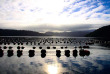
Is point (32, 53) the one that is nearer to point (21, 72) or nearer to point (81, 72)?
point (21, 72)

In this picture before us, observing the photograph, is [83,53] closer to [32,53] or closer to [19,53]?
[32,53]

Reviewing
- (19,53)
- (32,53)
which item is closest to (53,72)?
(32,53)

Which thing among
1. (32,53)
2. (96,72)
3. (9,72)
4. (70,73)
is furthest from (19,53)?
(96,72)

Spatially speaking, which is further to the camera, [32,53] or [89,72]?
[32,53]

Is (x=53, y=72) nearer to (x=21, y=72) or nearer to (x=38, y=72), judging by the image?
(x=38, y=72)

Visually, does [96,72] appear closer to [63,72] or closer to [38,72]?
[63,72]

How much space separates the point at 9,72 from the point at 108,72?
104 feet

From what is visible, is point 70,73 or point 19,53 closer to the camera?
point 70,73

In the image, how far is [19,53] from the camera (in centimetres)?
6619

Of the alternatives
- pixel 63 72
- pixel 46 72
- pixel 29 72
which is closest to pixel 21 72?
pixel 29 72

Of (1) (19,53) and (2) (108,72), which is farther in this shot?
(1) (19,53)

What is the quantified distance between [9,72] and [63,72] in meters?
17.1

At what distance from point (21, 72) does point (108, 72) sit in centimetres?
2792

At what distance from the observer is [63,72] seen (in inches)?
1314
